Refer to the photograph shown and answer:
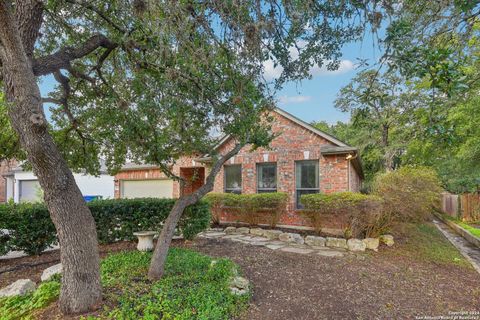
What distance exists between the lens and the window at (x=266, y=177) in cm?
1111

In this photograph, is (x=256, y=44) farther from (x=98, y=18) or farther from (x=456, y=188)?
(x=456, y=188)

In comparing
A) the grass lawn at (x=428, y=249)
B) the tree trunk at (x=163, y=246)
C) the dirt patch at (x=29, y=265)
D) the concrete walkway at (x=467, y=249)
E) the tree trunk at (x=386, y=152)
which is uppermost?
the tree trunk at (x=386, y=152)

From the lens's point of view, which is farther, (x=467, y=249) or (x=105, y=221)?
(x=467, y=249)

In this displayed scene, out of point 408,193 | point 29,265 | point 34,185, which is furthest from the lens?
point 34,185

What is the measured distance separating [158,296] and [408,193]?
700 centimetres

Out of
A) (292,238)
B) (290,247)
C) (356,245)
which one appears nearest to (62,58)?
(290,247)

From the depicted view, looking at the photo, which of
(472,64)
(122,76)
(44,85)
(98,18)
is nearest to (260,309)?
(122,76)

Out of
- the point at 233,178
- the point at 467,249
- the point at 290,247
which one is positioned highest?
the point at 233,178

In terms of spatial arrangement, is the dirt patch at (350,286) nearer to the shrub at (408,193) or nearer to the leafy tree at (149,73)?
the shrub at (408,193)

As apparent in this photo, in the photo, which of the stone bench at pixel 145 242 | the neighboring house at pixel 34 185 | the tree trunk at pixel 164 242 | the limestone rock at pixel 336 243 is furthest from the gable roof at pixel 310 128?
the neighboring house at pixel 34 185

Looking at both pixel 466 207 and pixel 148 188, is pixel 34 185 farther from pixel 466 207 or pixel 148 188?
pixel 466 207

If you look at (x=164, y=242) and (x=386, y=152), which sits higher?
(x=386, y=152)

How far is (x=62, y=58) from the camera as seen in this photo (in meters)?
4.14

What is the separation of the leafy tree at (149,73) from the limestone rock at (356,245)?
4138 millimetres
